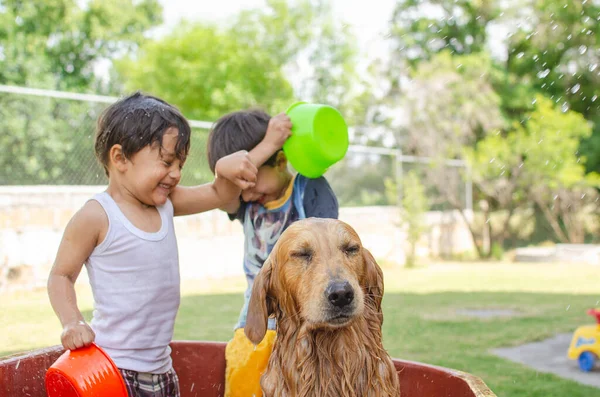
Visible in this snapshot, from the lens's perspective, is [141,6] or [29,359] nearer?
[29,359]

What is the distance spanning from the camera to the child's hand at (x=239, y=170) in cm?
286

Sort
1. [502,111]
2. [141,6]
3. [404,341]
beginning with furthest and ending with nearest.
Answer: [141,6]
[502,111]
[404,341]

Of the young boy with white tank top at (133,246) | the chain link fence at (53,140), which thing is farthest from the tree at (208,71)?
the young boy with white tank top at (133,246)

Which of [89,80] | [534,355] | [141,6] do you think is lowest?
[534,355]

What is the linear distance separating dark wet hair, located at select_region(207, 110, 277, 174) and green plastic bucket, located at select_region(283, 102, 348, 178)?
0.66ft

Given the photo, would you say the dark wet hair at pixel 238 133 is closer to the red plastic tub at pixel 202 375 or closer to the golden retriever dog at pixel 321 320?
the red plastic tub at pixel 202 375

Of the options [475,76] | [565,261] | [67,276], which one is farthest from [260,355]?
[475,76]

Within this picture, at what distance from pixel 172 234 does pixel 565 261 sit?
17610 millimetres

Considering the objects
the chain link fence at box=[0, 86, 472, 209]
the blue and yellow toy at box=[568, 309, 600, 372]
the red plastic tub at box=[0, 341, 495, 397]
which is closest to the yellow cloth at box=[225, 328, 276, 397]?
the red plastic tub at box=[0, 341, 495, 397]

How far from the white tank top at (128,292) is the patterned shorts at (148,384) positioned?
0.03 metres

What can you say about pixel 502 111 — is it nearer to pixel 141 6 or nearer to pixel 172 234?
pixel 141 6

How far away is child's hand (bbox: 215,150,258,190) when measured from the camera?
113 inches

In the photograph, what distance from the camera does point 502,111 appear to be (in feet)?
91.0

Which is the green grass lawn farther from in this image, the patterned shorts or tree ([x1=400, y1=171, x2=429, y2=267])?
tree ([x1=400, y1=171, x2=429, y2=267])
